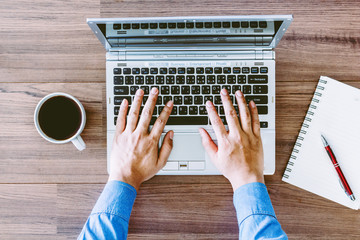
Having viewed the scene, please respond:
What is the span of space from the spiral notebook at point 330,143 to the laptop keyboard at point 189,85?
145mm

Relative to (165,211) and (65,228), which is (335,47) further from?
(65,228)

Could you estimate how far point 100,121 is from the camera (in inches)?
32.1

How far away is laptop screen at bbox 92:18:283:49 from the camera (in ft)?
2.24

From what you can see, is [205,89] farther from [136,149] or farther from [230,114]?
[136,149]

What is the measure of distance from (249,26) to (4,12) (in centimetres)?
67

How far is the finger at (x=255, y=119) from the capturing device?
736 mm

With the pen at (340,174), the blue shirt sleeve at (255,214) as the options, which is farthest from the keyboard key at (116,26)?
the pen at (340,174)

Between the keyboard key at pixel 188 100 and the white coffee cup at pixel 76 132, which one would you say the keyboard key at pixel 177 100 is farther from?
the white coffee cup at pixel 76 132

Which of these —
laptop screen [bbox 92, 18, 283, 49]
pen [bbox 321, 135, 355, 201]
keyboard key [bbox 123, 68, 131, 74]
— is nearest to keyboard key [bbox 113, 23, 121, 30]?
laptop screen [bbox 92, 18, 283, 49]

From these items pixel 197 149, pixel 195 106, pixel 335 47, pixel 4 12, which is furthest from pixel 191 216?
pixel 4 12

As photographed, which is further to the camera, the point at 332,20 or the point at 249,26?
the point at 332,20

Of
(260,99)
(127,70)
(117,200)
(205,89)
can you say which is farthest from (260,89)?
(117,200)

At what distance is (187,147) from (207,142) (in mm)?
55

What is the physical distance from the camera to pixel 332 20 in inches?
31.7
